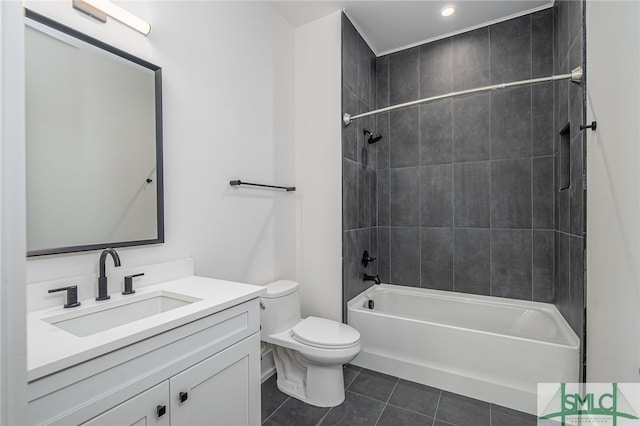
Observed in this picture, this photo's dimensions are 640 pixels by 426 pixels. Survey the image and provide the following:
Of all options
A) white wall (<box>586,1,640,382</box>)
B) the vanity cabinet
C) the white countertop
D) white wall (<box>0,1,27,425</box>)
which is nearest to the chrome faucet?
the white countertop

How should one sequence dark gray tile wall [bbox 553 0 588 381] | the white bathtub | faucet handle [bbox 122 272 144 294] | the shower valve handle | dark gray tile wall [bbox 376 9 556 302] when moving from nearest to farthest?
faucet handle [bbox 122 272 144 294]
dark gray tile wall [bbox 553 0 588 381]
the white bathtub
dark gray tile wall [bbox 376 9 556 302]
the shower valve handle

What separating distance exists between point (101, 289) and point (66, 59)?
3.02 feet

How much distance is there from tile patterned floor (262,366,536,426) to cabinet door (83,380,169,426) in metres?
0.95

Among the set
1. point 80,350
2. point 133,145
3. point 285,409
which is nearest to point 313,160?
point 133,145

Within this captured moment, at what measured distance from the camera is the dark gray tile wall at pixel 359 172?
231cm

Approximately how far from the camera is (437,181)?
8.80 feet

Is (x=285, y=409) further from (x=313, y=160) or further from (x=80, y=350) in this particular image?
(x=313, y=160)

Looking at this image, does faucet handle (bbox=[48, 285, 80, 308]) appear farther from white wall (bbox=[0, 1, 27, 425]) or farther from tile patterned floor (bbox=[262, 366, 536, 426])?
tile patterned floor (bbox=[262, 366, 536, 426])

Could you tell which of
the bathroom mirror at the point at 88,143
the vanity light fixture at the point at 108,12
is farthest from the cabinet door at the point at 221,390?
the vanity light fixture at the point at 108,12

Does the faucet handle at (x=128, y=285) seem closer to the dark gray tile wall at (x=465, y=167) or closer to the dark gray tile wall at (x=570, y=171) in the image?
the dark gray tile wall at (x=465, y=167)

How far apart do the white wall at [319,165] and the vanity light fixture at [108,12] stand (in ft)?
4.25

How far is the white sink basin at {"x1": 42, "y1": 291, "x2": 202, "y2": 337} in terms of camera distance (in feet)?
3.41

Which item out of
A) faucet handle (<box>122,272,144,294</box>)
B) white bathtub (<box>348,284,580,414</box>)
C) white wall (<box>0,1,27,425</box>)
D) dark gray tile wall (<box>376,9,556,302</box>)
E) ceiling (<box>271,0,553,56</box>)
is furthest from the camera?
dark gray tile wall (<box>376,9,556,302</box>)

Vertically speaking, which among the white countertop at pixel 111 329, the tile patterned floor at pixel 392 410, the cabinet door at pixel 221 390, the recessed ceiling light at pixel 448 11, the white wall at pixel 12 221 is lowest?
the tile patterned floor at pixel 392 410
